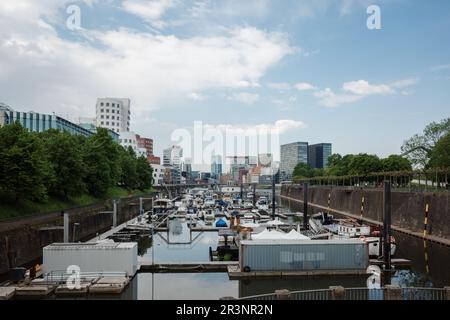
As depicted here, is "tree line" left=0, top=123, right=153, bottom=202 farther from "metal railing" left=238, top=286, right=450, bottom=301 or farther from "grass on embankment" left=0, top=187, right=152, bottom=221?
"metal railing" left=238, top=286, right=450, bottom=301

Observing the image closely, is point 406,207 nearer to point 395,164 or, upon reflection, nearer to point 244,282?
point 244,282

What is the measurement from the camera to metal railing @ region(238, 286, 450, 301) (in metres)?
14.1

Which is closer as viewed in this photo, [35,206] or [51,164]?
[35,206]

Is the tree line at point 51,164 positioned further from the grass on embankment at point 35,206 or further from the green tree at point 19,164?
the grass on embankment at point 35,206

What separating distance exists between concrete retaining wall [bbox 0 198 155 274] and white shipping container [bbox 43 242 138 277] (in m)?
4.96

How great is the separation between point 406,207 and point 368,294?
137ft

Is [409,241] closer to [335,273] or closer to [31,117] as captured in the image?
[335,273]

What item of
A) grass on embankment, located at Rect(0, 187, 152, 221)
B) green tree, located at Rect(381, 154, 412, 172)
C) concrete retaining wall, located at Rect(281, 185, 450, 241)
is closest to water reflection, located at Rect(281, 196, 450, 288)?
concrete retaining wall, located at Rect(281, 185, 450, 241)

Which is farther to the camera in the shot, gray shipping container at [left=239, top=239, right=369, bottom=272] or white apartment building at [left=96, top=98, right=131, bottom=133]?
white apartment building at [left=96, top=98, right=131, bottom=133]

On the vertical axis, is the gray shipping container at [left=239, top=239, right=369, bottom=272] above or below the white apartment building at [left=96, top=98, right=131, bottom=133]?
below

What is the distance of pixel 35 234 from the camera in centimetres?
3441

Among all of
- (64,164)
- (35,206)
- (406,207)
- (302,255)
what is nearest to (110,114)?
(64,164)

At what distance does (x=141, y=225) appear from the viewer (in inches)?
2174
